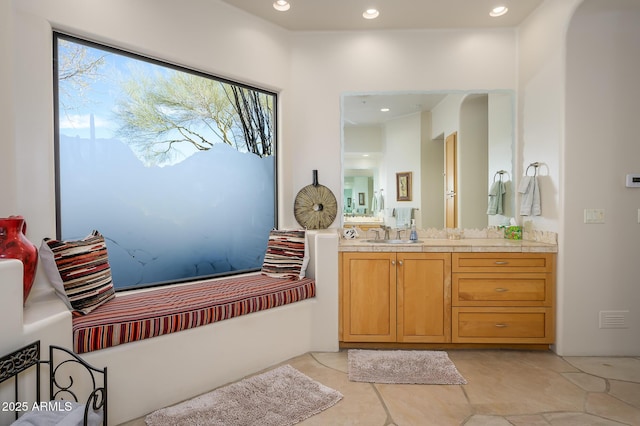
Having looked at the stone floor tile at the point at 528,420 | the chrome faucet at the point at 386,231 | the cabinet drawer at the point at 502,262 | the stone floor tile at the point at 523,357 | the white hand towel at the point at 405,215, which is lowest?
the stone floor tile at the point at 523,357

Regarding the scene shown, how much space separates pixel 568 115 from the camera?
2.75 metres

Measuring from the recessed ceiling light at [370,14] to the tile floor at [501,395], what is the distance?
2.89 meters

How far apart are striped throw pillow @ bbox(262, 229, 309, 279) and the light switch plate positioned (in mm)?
2189

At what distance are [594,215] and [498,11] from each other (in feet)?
6.13

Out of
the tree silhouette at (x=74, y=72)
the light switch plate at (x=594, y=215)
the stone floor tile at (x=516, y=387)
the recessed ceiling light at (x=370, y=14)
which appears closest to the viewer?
the stone floor tile at (x=516, y=387)

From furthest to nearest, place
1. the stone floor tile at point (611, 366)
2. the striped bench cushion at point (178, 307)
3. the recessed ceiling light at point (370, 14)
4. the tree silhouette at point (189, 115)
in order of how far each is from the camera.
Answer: the recessed ceiling light at point (370, 14) → the tree silhouette at point (189, 115) → the stone floor tile at point (611, 366) → the striped bench cushion at point (178, 307)

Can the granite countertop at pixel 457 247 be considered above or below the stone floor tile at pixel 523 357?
above

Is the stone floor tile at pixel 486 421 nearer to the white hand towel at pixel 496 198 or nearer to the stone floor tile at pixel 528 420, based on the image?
the stone floor tile at pixel 528 420

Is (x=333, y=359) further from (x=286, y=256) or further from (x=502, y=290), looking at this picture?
(x=502, y=290)

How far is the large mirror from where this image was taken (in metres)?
3.43

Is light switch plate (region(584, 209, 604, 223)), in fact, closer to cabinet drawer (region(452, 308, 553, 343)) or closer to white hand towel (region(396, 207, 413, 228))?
cabinet drawer (region(452, 308, 553, 343))

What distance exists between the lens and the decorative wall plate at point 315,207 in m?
3.42

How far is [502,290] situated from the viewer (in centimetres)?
287

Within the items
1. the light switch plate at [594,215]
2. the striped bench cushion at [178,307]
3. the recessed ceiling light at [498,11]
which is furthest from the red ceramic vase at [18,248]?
the recessed ceiling light at [498,11]
